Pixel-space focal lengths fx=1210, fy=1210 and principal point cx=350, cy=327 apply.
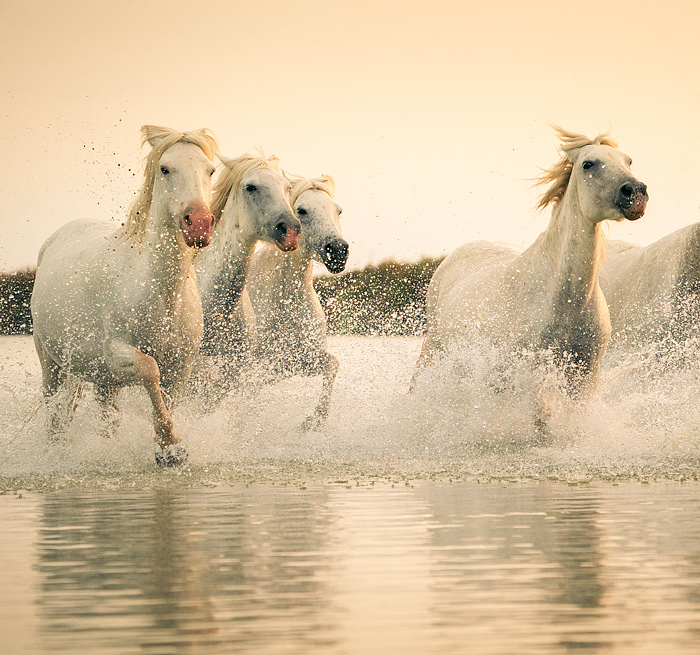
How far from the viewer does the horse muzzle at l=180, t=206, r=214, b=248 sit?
24.4 feet

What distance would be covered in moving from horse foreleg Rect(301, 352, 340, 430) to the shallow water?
14 cm

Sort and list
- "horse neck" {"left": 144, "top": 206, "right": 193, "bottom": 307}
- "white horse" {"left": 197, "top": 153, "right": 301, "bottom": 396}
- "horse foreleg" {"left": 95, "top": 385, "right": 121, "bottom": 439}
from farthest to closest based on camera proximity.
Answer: "white horse" {"left": 197, "top": 153, "right": 301, "bottom": 396}, "horse foreleg" {"left": 95, "top": 385, "right": 121, "bottom": 439}, "horse neck" {"left": 144, "top": 206, "right": 193, "bottom": 307}

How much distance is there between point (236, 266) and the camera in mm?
8750

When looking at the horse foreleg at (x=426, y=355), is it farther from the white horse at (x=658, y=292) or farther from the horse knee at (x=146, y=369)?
the horse knee at (x=146, y=369)

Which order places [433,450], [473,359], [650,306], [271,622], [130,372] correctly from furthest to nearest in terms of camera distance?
[650,306], [473,359], [433,450], [130,372], [271,622]

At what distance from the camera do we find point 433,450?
26.8ft

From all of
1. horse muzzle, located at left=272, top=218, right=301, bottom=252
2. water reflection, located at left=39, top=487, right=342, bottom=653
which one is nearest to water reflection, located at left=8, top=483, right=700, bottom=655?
water reflection, located at left=39, top=487, right=342, bottom=653

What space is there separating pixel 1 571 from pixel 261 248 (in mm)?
6109

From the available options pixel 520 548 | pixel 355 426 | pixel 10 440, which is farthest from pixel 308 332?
pixel 520 548

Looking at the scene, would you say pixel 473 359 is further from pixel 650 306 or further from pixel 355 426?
pixel 650 306

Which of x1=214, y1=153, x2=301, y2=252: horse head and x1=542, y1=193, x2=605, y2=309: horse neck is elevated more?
x1=214, y1=153, x2=301, y2=252: horse head

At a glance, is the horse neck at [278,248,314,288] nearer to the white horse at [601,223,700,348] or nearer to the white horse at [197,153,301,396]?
the white horse at [197,153,301,396]

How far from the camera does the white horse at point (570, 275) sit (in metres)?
8.26

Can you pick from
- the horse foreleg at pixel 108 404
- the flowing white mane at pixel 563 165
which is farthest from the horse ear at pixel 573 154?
the horse foreleg at pixel 108 404
